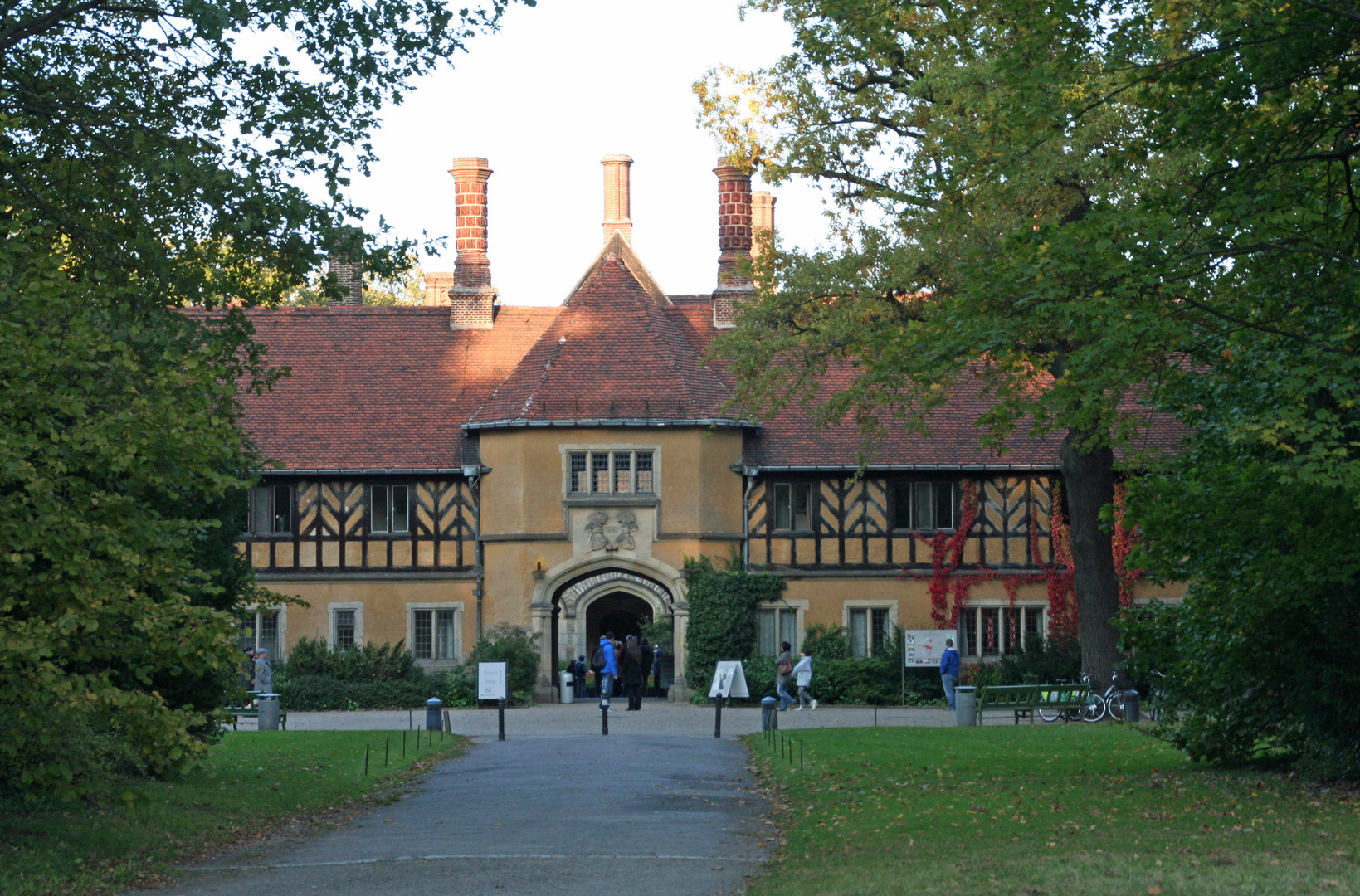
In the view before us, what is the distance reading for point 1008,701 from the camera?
85.4ft


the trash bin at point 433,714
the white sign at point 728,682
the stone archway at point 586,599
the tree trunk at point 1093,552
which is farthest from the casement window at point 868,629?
the trash bin at point 433,714

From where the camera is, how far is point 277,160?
13.2 m

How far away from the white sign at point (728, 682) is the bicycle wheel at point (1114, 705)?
19.4 ft

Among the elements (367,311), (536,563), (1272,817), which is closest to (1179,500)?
(1272,817)

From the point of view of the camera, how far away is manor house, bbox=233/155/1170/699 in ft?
101

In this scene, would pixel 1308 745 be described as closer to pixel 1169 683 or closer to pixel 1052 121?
pixel 1169 683

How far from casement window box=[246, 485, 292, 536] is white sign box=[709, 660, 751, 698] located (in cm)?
995

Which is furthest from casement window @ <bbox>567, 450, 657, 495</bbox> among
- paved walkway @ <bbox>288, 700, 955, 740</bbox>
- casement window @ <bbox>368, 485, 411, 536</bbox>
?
paved walkway @ <bbox>288, 700, 955, 740</bbox>

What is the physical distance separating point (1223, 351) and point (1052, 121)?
2.56m

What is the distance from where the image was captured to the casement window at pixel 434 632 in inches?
1241

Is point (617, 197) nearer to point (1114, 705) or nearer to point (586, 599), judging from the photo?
point (586, 599)

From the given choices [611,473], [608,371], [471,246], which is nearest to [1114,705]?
[611,473]

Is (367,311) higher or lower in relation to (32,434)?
higher

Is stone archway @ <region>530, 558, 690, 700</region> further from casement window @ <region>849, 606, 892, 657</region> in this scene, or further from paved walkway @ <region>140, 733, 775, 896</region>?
paved walkway @ <region>140, 733, 775, 896</region>
